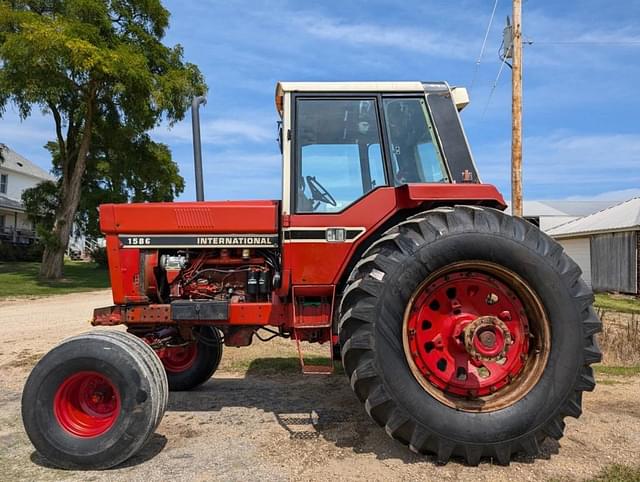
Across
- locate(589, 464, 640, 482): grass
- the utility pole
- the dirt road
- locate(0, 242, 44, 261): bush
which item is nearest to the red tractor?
the dirt road

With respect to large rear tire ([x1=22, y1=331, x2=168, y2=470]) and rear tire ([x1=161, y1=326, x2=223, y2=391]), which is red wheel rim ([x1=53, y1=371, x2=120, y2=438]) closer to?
large rear tire ([x1=22, y1=331, x2=168, y2=470])

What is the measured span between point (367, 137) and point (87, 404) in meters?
2.73

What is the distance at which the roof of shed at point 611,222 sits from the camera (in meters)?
18.9

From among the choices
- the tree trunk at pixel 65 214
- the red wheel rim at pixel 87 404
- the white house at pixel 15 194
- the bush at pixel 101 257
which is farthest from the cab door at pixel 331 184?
the white house at pixel 15 194

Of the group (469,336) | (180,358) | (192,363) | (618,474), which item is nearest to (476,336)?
(469,336)

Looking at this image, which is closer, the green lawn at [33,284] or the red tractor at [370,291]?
the red tractor at [370,291]

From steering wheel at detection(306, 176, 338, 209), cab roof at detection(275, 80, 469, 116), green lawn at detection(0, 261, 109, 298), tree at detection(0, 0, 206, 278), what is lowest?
green lawn at detection(0, 261, 109, 298)

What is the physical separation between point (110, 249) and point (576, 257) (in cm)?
2198

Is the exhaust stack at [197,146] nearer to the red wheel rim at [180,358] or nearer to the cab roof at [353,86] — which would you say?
the cab roof at [353,86]

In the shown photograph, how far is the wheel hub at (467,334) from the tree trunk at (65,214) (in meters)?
19.4

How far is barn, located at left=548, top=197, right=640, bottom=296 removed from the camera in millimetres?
18266

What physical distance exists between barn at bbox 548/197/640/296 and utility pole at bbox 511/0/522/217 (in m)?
11.2

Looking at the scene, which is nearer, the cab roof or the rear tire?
the cab roof

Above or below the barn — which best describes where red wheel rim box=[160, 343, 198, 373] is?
below
